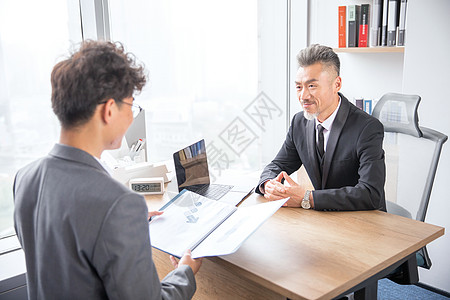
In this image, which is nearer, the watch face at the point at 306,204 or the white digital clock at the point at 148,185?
the watch face at the point at 306,204

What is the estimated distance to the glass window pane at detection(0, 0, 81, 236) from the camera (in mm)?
2424

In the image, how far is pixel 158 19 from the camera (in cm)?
306

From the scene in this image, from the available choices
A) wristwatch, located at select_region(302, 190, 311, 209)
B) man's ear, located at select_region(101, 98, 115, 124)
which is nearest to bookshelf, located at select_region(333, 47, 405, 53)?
wristwatch, located at select_region(302, 190, 311, 209)

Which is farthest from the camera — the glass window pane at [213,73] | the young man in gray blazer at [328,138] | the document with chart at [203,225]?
the glass window pane at [213,73]

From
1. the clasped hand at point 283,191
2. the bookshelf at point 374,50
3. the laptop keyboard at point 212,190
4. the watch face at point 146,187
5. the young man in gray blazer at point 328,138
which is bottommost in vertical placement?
the laptop keyboard at point 212,190

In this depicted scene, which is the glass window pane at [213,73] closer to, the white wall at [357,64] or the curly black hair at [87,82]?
the white wall at [357,64]

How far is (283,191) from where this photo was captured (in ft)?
6.24

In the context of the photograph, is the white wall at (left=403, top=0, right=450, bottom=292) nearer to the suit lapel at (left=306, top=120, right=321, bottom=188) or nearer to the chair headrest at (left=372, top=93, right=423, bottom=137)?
the chair headrest at (left=372, top=93, right=423, bottom=137)

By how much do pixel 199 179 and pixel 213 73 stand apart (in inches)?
58.3

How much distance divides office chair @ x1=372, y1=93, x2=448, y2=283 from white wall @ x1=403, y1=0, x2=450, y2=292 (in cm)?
41

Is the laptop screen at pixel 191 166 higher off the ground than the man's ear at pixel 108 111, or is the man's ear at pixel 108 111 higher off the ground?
the man's ear at pixel 108 111

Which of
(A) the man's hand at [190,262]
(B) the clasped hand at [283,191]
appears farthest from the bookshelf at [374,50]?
(A) the man's hand at [190,262]

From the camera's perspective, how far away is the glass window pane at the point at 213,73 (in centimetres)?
306

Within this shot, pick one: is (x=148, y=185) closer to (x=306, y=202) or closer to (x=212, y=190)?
(x=212, y=190)
